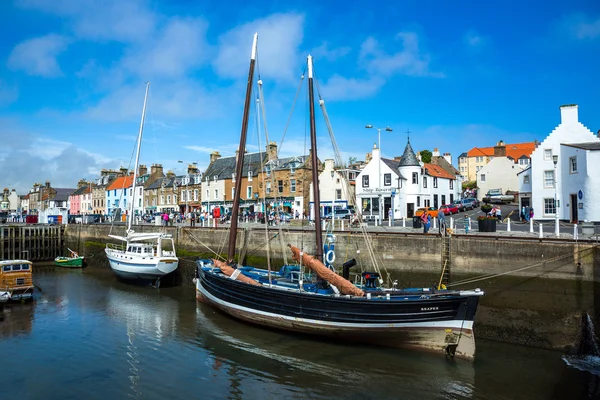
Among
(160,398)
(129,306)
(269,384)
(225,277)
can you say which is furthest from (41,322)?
(269,384)

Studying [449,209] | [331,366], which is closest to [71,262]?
[331,366]

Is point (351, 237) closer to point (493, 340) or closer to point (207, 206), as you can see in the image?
point (493, 340)

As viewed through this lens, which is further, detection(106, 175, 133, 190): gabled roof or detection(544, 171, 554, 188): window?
detection(106, 175, 133, 190): gabled roof

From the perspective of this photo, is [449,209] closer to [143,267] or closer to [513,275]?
[513,275]

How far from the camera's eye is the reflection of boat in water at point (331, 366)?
11.5 m

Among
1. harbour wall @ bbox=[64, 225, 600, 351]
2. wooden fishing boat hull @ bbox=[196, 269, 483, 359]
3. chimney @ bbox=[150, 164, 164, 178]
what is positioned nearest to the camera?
wooden fishing boat hull @ bbox=[196, 269, 483, 359]

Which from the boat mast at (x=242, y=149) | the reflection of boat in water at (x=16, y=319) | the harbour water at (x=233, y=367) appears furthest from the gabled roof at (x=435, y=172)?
the reflection of boat in water at (x=16, y=319)

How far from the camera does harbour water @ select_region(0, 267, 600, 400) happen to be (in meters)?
11.4

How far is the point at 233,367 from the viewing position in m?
13.2

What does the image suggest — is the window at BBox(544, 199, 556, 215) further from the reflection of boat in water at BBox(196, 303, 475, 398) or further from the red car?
the reflection of boat in water at BBox(196, 303, 475, 398)

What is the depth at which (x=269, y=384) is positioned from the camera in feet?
39.0

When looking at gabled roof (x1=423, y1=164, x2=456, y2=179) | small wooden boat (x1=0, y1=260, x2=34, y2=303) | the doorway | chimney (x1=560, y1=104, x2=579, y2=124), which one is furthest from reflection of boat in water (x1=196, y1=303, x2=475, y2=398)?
gabled roof (x1=423, y1=164, x2=456, y2=179)

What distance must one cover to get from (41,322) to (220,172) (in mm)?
37457

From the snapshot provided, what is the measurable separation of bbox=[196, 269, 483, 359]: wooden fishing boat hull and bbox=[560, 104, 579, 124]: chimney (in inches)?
823
